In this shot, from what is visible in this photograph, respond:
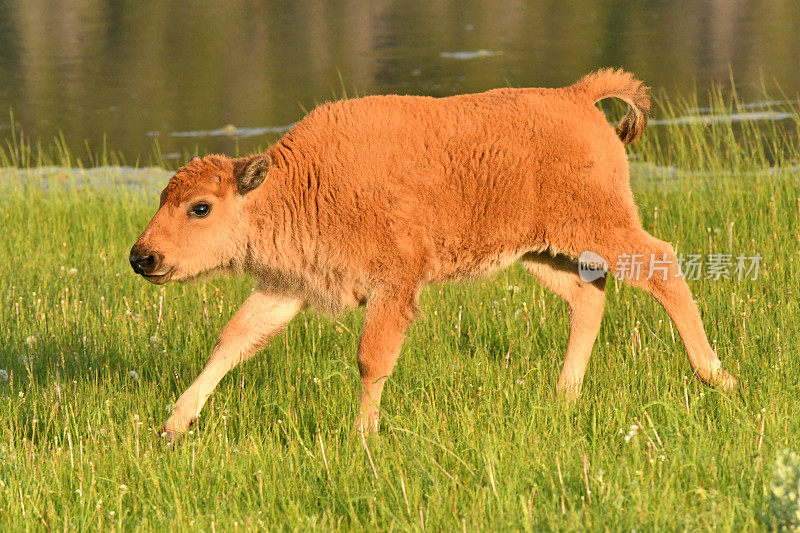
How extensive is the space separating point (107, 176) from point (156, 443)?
28.8 ft

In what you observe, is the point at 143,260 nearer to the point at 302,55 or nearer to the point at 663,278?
the point at 663,278

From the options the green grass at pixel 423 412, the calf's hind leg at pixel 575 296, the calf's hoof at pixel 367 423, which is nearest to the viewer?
the green grass at pixel 423 412

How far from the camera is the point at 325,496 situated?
14.5 ft

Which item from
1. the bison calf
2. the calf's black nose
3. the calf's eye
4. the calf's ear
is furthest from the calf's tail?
the calf's black nose

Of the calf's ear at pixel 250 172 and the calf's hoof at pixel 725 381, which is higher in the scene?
the calf's ear at pixel 250 172

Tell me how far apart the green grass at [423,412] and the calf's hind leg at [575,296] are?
0.15 metres

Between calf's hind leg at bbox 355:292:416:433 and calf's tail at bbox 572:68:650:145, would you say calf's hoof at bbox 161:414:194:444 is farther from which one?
calf's tail at bbox 572:68:650:145

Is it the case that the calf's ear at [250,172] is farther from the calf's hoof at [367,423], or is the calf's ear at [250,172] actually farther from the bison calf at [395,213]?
the calf's hoof at [367,423]

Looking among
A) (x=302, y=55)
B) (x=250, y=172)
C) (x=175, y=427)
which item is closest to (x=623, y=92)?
(x=250, y=172)

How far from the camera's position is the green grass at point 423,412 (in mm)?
4152

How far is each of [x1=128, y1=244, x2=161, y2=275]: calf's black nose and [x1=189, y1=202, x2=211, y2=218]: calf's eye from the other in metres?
0.31

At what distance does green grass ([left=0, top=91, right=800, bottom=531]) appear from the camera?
4.15 meters

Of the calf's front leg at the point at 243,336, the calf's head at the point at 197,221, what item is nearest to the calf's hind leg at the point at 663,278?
the calf's front leg at the point at 243,336

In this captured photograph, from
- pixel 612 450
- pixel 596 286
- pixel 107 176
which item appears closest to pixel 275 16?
pixel 107 176
